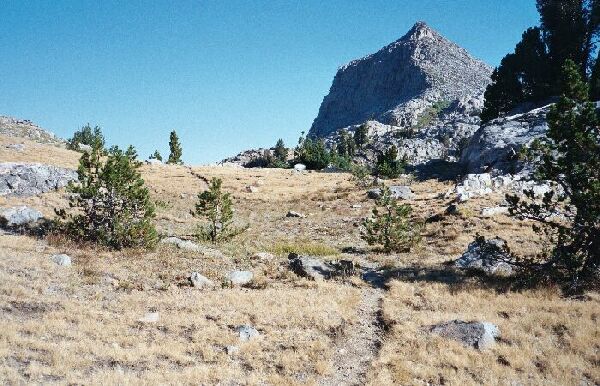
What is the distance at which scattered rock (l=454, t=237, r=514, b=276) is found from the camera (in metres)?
18.0

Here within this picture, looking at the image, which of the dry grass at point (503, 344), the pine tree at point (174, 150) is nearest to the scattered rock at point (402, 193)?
the dry grass at point (503, 344)

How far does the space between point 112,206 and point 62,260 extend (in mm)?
4577

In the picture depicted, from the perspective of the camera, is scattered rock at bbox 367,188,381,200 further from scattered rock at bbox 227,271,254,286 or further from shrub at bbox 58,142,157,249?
shrub at bbox 58,142,157,249

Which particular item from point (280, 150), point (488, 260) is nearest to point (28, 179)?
point (488, 260)

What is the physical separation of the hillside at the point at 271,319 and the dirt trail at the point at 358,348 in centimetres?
6

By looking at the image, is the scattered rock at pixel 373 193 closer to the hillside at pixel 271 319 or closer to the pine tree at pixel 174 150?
the hillside at pixel 271 319

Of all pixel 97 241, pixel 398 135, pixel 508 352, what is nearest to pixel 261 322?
pixel 508 352

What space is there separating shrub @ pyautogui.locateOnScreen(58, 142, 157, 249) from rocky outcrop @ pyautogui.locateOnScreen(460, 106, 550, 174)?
4057 cm

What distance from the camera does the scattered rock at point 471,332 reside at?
1188 cm

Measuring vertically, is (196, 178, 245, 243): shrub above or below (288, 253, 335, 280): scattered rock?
above

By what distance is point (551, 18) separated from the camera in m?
59.3

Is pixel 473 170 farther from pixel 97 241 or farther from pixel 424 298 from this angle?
pixel 97 241

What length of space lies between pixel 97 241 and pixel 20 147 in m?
49.9

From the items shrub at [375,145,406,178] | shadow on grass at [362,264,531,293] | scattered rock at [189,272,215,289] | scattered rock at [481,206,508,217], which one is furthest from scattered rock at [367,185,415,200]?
scattered rock at [189,272,215,289]
